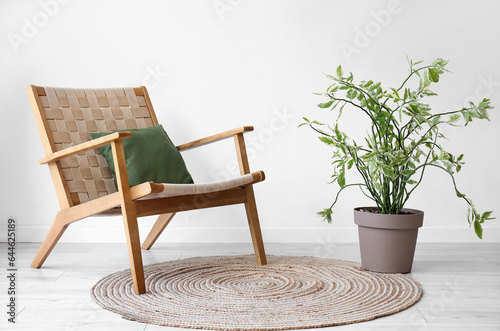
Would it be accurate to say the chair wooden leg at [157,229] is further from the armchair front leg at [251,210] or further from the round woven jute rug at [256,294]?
the armchair front leg at [251,210]

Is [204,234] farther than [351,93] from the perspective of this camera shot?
Yes

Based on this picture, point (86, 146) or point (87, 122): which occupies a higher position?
point (87, 122)

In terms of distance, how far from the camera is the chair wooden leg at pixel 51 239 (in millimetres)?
2121

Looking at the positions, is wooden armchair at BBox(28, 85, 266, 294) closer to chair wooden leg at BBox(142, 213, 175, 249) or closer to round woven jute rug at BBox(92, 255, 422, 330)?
chair wooden leg at BBox(142, 213, 175, 249)

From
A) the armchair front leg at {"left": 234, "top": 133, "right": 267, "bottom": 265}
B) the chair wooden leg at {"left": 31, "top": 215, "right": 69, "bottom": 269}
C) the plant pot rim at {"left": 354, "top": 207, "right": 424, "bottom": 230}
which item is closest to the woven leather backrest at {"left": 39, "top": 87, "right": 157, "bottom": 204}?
the chair wooden leg at {"left": 31, "top": 215, "right": 69, "bottom": 269}

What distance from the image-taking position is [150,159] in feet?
7.30

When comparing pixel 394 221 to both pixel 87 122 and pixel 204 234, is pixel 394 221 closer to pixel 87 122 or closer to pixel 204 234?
pixel 204 234

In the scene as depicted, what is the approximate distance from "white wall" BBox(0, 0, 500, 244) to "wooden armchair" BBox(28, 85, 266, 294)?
346 mm

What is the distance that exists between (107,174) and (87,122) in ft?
0.81

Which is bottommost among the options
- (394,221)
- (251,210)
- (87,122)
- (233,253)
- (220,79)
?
(233,253)

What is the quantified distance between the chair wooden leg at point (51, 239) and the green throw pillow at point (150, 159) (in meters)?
0.29

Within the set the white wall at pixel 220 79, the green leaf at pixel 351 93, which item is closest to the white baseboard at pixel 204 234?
the white wall at pixel 220 79

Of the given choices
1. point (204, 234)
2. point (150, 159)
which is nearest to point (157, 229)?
point (204, 234)

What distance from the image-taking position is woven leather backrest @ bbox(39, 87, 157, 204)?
2.19 metres
